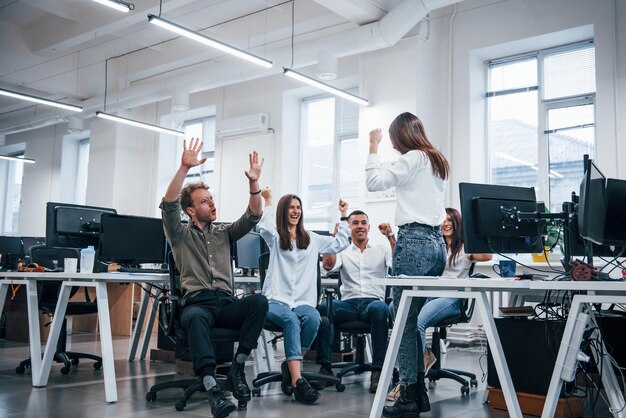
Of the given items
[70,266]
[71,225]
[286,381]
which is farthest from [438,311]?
[71,225]

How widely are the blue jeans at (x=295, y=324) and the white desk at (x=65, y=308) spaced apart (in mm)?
626

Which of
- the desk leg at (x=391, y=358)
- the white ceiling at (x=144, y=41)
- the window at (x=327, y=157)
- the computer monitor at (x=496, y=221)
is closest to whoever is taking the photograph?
the desk leg at (x=391, y=358)

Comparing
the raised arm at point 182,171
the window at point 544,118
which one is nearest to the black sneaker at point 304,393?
the raised arm at point 182,171

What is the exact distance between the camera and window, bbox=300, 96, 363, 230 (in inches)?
314

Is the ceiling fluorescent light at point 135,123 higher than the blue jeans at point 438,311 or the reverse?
higher

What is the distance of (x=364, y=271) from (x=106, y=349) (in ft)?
5.22

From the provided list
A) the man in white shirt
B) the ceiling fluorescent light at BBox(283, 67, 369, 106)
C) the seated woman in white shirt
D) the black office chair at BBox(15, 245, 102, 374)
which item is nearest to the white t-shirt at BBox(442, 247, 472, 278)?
the seated woman in white shirt

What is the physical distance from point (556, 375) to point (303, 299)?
1.66 m

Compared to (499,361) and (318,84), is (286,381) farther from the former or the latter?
(318,84)

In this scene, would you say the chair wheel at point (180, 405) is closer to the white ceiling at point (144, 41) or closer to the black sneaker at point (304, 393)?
the black sneaker at point (304, 393)

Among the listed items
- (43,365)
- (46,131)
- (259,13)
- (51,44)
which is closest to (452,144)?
(259,13)

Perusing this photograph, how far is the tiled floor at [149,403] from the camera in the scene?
277 centimetres

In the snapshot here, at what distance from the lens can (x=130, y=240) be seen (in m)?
3.69

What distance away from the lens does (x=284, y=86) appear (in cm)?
841
